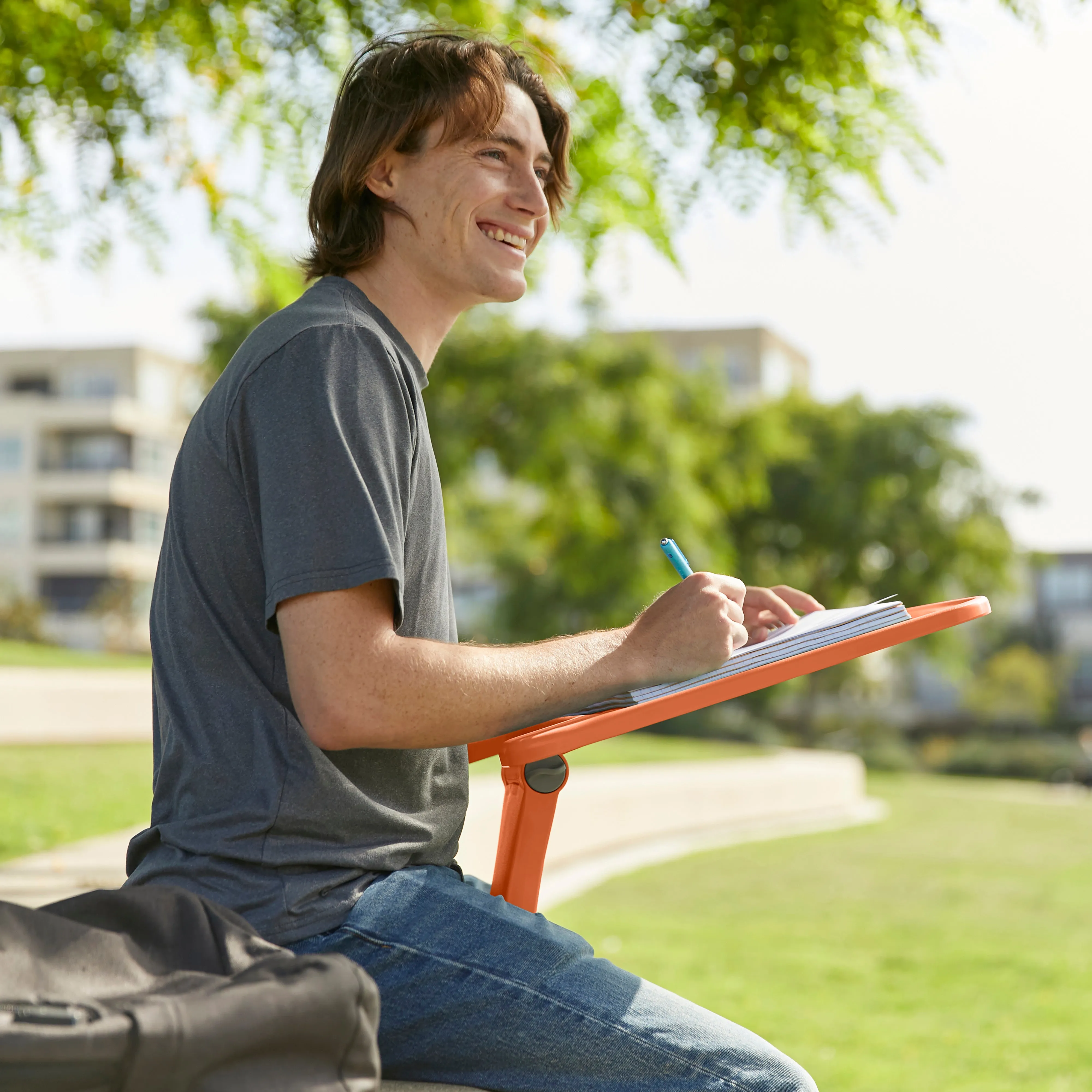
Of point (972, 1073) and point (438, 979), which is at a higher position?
point (438, 979)

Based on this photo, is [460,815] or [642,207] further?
[642,207]

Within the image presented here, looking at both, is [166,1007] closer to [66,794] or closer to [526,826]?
[526,826]

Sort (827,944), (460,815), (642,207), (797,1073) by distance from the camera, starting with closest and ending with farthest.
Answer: (797,1073), (460,815), (642,207), (827,944)

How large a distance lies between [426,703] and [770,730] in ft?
97.1

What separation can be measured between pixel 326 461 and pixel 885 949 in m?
6.41

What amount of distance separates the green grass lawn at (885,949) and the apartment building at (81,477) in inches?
2101

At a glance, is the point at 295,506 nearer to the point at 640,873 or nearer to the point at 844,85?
the point at 844,85

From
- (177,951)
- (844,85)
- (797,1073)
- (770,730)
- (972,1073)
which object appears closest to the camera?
(177,951)

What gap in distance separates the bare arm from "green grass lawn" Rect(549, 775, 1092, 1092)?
329cm

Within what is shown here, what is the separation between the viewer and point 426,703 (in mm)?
1520

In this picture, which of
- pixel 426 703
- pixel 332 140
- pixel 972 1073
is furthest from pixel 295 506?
pixel 972 1073

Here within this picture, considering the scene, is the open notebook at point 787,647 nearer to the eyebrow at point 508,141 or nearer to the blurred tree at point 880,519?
the eyebrow at point 508,141

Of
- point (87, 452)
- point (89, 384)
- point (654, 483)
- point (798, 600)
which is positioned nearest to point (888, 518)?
point (654, 483)

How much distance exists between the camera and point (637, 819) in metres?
11.3
